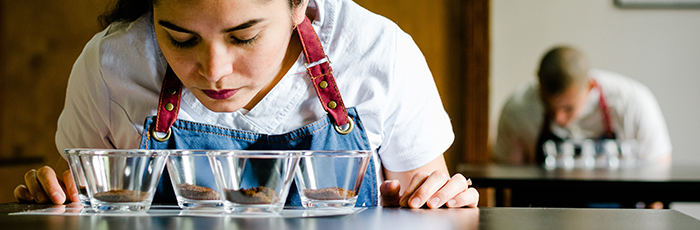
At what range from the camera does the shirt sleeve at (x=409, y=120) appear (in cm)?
110

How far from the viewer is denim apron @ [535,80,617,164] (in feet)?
9.66

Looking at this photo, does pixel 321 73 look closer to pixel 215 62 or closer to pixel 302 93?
pixel 302 93

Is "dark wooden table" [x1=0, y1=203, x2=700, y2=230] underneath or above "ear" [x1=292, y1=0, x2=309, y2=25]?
underneath

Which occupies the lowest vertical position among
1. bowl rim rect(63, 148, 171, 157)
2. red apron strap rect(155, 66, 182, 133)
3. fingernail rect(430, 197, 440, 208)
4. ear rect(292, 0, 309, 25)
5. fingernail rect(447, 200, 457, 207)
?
fingernail rect(447, 200, 457, 207)

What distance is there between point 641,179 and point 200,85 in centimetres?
128

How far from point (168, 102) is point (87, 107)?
18 cm

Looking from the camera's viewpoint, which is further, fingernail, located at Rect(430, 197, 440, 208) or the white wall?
the white wall

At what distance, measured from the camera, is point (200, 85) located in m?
0.92

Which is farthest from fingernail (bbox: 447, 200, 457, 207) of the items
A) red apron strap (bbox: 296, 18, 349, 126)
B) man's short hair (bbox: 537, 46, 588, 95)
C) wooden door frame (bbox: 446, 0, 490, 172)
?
wooden door frame (bbox: 446, 0, 490, 172)

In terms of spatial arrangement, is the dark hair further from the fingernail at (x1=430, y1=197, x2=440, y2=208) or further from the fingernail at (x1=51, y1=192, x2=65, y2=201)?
the fingernail at (x1=430, y1=197, x2=440, y2=208)

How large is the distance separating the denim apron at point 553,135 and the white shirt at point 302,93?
203cm

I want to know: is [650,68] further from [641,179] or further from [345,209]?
[345,209]

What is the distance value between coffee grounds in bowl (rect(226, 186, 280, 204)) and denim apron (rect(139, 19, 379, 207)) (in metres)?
0.27

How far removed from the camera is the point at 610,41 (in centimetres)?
336
